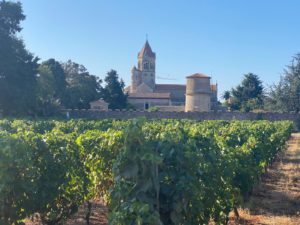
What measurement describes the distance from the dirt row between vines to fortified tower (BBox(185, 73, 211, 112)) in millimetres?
41248

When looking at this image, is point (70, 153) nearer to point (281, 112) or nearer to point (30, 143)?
point (30, 143)

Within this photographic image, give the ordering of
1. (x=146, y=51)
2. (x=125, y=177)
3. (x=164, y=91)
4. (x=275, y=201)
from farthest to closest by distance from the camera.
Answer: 1. (x=146, y=51)
2. (x=164, y=91)
3. (x=275, y=201)
4. (x=125, y=177)

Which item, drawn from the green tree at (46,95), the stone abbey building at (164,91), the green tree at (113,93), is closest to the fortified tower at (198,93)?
the stone abbey building at (164,91)

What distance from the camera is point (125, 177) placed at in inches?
164

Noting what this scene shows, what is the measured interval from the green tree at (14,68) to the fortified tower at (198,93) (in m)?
21.3

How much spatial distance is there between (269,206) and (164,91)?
261ft

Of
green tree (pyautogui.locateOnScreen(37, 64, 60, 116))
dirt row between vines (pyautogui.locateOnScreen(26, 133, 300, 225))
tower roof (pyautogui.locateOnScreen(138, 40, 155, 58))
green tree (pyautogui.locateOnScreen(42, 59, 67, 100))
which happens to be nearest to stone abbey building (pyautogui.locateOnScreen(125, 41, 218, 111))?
tower roof (pyautogui.locateOnScreen(138, 40, 155, 58))

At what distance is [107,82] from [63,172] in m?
58.4

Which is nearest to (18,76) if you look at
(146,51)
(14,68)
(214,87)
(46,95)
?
(14,68)

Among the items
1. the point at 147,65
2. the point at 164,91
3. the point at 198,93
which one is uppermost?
the point at 147,65

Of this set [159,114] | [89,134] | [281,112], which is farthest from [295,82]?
[89,134]

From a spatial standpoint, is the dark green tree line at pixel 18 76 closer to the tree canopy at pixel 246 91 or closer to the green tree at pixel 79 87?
the green tree at pixel 79 87

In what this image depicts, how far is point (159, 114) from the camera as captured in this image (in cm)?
4803

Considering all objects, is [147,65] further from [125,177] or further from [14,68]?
[125,177]
